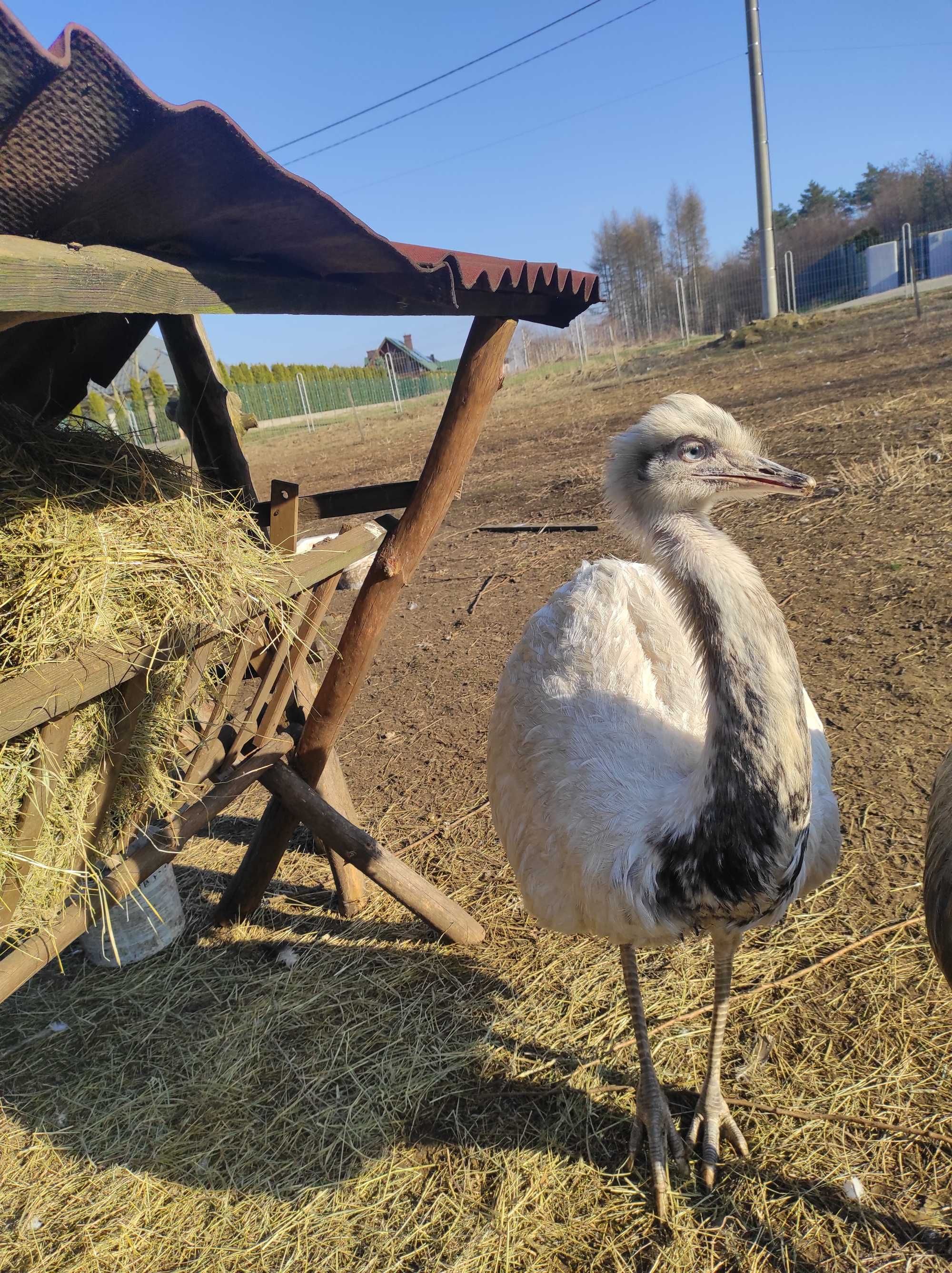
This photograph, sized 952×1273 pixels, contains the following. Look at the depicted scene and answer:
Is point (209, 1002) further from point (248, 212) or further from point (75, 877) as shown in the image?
point (248, 212)

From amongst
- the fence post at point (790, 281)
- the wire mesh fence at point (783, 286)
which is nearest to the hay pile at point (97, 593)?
the wire mesh fence at point (783, 286)

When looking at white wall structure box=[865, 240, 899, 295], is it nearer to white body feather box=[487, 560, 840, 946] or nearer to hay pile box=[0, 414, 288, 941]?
white body feather box=[487, 560, 840, 946]

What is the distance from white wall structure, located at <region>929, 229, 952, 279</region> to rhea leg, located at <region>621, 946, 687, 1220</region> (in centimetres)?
3899

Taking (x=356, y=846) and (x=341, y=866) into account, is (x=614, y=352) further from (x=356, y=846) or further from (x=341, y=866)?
(x=356, y=846)

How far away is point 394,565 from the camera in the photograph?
3.04 m

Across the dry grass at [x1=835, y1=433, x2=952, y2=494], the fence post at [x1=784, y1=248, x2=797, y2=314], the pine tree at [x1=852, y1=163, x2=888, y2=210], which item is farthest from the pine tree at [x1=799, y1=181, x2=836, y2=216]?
the dry grass at [x1=835, y1=433, x2=952, y2=494]

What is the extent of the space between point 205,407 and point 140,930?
2300 mm

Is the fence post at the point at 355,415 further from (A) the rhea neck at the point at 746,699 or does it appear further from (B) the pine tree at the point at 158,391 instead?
(A) the rhea neck at the point at 746,699

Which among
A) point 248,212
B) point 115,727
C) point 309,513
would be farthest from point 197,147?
point 309,513

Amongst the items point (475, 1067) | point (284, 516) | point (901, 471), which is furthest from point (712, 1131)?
point (901, 471)

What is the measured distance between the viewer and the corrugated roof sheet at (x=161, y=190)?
4.17 ft

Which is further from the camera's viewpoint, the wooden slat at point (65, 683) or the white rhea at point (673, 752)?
the white rhea at point (673, 752)

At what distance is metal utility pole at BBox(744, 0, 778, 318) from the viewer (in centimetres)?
2194

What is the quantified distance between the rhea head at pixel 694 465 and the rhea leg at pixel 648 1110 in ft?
4.44
